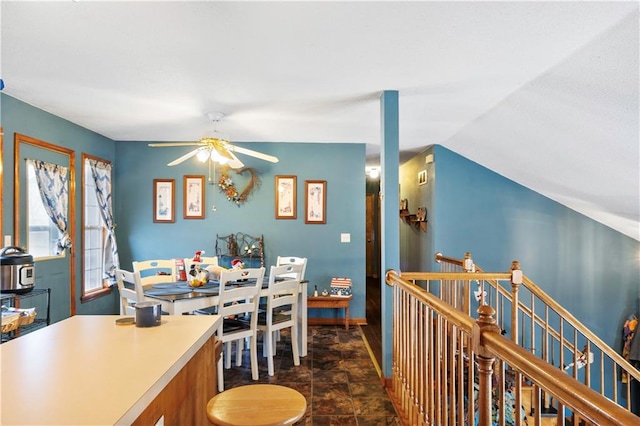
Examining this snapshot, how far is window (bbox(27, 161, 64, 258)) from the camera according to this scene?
11.1ft

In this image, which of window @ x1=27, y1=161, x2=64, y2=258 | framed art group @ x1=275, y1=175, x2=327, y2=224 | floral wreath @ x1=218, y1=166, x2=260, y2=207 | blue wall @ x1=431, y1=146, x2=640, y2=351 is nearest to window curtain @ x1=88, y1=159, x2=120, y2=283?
window @ x1=27, y1=161, x2=64, y2=258

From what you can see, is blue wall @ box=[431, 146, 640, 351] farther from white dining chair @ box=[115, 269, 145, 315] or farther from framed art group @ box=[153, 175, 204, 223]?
white dining chair @ box=[115, 269, 145, 315]

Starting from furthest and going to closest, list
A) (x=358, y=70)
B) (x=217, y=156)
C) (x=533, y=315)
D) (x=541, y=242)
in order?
(x=541, y=242), (x=217, y=156), (x=533, y=315), (x=358, y=70)

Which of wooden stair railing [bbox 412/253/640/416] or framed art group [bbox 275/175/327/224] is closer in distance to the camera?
wooden stair railing [bbox 412/253/640/416]

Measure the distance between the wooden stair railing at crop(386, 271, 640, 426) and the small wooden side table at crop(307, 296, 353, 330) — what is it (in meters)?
1.73

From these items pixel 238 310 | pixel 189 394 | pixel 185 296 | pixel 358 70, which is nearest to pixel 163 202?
pixel 185 296

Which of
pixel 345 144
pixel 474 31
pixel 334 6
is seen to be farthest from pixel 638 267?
pixel 334 6

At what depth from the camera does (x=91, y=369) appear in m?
1.10

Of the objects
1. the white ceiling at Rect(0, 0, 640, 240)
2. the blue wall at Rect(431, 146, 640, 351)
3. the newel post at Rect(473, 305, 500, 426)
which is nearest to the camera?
the newel post at Rect(473, 305, 500, 426)

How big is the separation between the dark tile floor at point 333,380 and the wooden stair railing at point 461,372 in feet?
0.73

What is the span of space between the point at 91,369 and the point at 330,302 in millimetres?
3708

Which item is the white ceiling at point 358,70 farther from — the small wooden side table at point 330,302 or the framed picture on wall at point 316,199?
the small wooden side table at point 330,302

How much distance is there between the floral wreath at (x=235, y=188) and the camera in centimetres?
494

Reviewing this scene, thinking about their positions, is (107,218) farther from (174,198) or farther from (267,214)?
(267,214)
